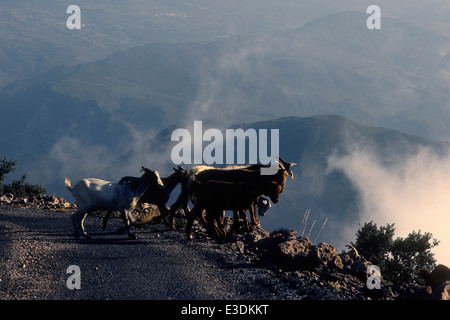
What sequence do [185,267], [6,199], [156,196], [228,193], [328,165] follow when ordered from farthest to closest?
[328,165] → [6,199] → [156,196] → [228,193] → [185,267]

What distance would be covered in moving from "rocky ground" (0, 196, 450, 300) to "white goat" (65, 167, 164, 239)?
2.39 ft

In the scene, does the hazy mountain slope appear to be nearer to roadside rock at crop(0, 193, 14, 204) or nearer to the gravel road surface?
roadside rock at crop(0, 193, 14, 204)

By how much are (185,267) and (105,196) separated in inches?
140

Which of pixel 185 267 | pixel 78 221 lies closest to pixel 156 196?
pixel 78 221

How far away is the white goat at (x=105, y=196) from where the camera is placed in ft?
47.1

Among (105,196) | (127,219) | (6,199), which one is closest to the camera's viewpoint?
(105,196)

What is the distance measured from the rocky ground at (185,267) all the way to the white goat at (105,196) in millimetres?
729

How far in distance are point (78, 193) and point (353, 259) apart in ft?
25.7

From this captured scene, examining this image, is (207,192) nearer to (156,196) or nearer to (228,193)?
(228,193)

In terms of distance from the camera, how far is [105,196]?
14477 millimetres

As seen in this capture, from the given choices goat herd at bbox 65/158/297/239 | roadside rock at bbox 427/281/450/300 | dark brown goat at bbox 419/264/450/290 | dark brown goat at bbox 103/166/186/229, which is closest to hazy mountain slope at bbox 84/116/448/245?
dark brown goat at bbox 103/166/186/229

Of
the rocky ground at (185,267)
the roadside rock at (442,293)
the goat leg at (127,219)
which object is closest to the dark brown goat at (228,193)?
the rocky ground at (185,267)

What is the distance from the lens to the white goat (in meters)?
14.4

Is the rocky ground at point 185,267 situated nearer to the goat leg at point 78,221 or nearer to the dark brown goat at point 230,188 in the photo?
the goat leg at point 78,221
